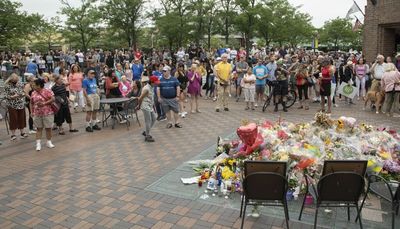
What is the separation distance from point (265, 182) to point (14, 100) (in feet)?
24.9

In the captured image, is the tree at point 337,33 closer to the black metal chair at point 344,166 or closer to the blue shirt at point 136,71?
the blue shirt at point 136,71

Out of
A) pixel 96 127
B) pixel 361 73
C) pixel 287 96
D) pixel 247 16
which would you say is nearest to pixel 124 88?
pixel 96 127

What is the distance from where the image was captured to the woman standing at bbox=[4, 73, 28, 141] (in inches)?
367

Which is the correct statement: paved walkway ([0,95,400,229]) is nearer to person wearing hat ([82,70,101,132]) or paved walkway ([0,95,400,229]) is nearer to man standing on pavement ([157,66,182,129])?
person wearing hat ([82,70,101,132])

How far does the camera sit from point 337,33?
182 feet

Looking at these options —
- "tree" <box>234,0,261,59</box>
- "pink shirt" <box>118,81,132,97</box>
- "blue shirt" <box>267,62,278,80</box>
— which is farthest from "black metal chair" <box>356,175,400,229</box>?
"tree" <box>234,0,261,59</box>

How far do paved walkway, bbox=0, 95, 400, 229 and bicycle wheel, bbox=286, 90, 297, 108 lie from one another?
10.1ft

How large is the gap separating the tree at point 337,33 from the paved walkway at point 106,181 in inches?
1902

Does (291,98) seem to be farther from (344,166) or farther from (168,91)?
(344,166)

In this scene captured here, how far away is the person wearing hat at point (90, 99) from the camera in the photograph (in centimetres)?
1041

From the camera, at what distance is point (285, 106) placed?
12.9 meters

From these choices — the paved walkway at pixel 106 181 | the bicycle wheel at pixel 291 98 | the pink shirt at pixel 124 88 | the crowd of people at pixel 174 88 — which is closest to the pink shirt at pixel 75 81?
the crowd of people at pixel 174 88

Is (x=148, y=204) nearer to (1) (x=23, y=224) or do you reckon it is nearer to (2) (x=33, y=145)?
(1) (x=23, y=224)

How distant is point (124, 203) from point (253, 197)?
81.0 inches
